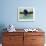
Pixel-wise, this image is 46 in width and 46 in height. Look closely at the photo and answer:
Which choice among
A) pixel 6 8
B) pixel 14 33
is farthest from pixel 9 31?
pixel 6 8

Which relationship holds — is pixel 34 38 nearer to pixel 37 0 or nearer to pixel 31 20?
pixel 31 20

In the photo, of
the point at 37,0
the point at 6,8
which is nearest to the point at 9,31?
the point at 6,8

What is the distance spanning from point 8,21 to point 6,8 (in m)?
0.44

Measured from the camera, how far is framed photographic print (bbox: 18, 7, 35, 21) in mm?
4211

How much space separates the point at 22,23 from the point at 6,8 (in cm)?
73

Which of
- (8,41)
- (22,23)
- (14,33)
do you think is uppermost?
(22,23)

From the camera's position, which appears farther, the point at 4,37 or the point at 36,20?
the point at 36,20

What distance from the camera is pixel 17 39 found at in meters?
3.74

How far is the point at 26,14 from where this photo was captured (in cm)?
423

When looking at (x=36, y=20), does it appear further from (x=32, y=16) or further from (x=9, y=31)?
(x=9, y=31)

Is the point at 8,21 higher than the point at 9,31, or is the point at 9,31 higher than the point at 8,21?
the point at 8,21

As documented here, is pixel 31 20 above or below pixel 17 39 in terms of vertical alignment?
above

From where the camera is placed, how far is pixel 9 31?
378 cm

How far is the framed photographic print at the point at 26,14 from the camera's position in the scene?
13.8ft
